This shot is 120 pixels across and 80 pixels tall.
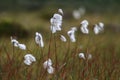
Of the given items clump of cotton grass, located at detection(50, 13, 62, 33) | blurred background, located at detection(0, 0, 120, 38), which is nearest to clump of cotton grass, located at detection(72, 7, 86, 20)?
blurred background, located at detection(0, 0, 120, 38)

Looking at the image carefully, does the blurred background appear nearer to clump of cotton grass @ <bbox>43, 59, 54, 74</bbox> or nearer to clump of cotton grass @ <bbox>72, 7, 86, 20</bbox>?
clump of cotton grass @ <bbox>72, 7, 86, 20</bbox>

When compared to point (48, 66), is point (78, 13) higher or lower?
higher

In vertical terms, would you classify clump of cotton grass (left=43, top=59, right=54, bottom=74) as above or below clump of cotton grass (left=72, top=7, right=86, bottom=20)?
below

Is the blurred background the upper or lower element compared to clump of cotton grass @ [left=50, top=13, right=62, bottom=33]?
upper

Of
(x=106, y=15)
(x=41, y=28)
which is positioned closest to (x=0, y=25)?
(x=41, y=28)

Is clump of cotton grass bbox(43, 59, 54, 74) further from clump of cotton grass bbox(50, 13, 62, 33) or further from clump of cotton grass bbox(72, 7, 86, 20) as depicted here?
clump of cotton grass bbox(72, 7, 86, 20)

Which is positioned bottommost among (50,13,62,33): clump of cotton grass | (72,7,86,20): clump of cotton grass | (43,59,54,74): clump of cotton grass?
(43,59,54,74): clump of cotton grass

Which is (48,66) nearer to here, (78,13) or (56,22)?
(56,22)

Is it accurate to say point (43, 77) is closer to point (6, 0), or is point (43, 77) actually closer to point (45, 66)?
point (45, 66)

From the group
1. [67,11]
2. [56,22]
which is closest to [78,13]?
[67,11]

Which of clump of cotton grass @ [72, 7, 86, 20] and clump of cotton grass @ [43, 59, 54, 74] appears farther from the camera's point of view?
clump of cotton grass @ [72, 7, 86, 20]

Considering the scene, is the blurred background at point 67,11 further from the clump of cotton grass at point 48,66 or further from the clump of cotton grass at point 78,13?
the clump of cotton grass at point 48,66

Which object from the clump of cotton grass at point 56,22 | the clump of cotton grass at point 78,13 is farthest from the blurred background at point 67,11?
the clump of cotton grass at point 56,22

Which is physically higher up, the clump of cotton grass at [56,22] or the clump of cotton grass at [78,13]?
the clump of cotton grass at [78,13]
